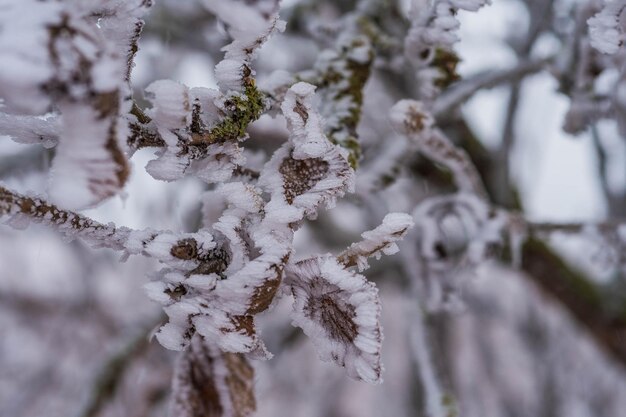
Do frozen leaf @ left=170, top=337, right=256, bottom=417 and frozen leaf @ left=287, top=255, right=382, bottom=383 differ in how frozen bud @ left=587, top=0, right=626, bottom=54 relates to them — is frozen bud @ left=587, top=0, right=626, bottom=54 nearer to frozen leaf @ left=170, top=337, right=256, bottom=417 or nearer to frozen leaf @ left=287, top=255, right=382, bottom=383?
frozen leaf @ left=287, top=255, right=382, bottom=383

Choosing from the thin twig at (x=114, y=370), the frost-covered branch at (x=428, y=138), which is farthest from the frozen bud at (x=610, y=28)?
the thin twig at (x=114, y=370)

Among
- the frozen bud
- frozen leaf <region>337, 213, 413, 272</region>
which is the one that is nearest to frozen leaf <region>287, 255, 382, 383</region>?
→ frozen leaf <region>337, 213, 413, 272</region>

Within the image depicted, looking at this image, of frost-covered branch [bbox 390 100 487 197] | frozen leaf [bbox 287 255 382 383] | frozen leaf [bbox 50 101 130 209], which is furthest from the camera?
frost-covered branch [bbox 390 100 487 197]

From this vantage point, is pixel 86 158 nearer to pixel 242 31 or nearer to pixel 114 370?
pixel 242 31

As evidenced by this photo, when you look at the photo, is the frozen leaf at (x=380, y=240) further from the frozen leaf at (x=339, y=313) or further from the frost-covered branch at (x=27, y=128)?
the frost-covered branch at (x=27, y=128)

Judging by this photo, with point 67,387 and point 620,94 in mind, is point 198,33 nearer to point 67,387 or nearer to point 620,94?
point 620,94

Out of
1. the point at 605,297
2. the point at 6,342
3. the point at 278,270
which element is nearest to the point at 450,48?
the point at 278,270

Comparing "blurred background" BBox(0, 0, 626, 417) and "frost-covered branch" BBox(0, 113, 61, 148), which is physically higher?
"frost-covered branch" BBox(0, 113, 61, 148)
